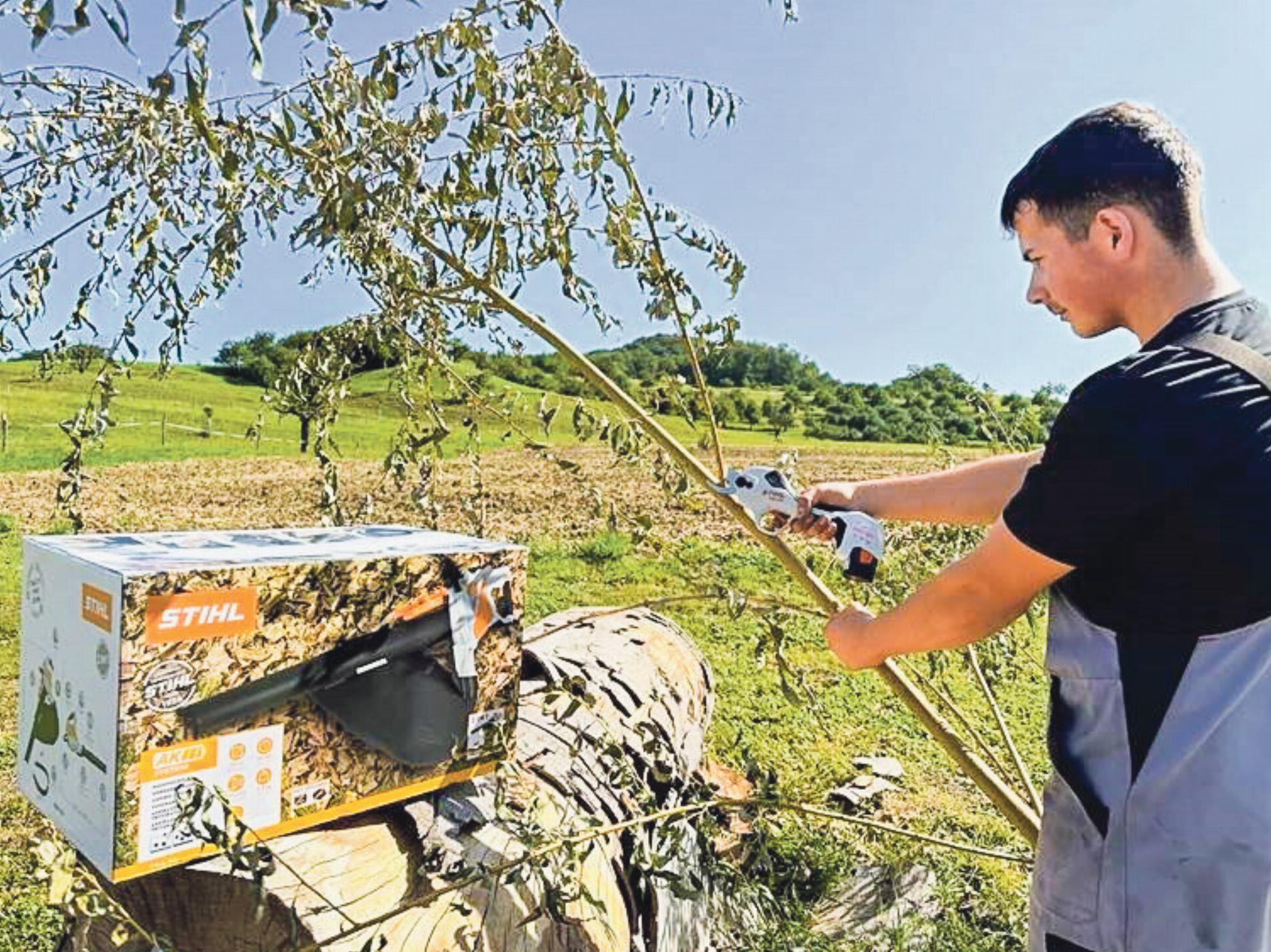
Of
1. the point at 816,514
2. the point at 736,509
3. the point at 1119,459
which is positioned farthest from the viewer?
the point at 736,509

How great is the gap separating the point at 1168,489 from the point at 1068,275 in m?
0.39

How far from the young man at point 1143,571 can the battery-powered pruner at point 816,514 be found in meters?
0.29

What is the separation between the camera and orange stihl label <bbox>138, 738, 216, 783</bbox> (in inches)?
66.7

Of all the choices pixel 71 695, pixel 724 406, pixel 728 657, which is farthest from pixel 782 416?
pixel 728 657

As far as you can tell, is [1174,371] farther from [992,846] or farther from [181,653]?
[992,846]

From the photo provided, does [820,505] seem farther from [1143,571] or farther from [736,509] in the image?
[1143,571]

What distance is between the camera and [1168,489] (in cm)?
138

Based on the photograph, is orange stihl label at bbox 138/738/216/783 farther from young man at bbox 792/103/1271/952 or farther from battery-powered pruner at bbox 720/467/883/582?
young man at bbox 792/103/1271/952

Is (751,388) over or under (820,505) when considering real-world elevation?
over

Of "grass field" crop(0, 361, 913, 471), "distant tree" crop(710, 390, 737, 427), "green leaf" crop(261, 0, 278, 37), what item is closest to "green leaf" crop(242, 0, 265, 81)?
"green leaf" crop(261, 0, 278, 37)

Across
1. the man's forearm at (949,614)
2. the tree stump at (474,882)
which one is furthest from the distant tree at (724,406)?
the man's forearm at (949,614)

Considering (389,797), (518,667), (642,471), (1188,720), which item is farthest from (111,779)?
(1188,720)

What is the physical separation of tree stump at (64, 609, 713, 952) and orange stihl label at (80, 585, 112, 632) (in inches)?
17.6

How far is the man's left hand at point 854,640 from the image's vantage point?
168 cm
